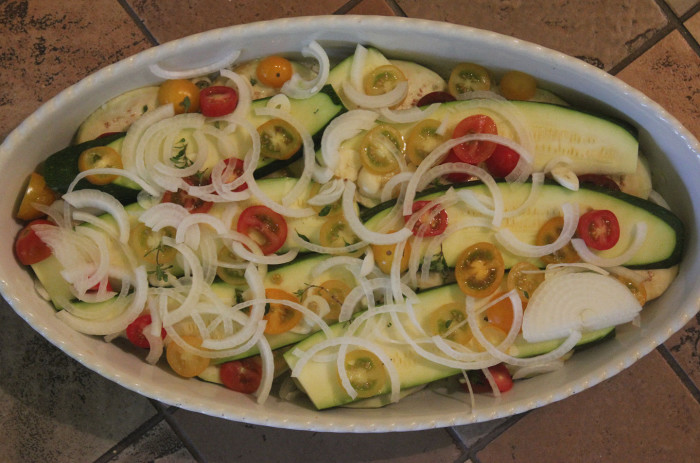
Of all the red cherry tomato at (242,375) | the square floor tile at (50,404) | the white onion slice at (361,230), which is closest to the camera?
the white onion slice at (361,230)

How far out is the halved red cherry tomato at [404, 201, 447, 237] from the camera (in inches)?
63.4

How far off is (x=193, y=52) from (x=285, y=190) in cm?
48

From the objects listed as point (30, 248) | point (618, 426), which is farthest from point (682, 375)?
point (30, 248)

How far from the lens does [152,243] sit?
1662 mm

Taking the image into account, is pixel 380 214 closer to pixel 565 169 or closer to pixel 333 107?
pixel 333 107

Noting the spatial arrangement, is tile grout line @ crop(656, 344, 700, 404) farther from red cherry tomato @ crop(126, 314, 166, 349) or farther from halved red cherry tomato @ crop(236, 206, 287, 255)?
red cherry tomato @ crop(126, 314, 166, 349)

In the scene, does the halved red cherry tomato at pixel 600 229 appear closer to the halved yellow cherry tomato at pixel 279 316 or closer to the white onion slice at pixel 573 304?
the white onion slice at pixel 573 304

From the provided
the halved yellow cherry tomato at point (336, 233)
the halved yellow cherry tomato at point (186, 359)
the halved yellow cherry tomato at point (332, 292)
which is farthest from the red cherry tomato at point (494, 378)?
the halved yellow cherry tomato at point (186, 359)

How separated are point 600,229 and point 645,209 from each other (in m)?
0.18

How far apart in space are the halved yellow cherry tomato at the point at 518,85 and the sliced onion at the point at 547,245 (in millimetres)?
363

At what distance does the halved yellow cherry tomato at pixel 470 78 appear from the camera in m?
1.72

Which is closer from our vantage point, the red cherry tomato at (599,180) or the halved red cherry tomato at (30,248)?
the halved red cherry tomato at (30,248)

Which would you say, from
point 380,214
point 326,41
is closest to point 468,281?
point 380,214

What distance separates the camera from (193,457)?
1.98 m
